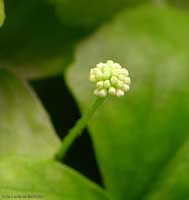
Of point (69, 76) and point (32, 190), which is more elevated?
point (69, 76)

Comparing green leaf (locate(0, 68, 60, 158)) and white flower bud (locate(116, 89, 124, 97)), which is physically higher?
white flower bud (locate(116, 89, 124, 97))

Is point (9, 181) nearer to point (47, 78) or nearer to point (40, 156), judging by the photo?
point (40, 156)

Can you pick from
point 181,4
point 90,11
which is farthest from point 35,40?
point 181,4

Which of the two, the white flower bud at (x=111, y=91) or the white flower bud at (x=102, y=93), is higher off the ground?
the white flower bud at (x=111, y=91)

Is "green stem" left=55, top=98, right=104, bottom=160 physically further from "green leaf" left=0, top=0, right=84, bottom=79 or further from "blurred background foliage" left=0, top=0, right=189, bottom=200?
"green leaf" left=0, top=0, right=84, bottom=79

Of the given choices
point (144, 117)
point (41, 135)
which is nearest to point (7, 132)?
point (41, 135)

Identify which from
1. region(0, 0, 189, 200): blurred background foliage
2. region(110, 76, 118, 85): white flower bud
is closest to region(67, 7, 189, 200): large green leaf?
region(0, 0, 189, 200): blurred background foliage

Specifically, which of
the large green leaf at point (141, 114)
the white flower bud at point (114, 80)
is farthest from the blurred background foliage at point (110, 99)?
the white flower bud at point (114, 80)

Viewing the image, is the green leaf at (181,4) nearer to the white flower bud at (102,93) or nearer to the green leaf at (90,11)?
the green leaf at (90,11)
